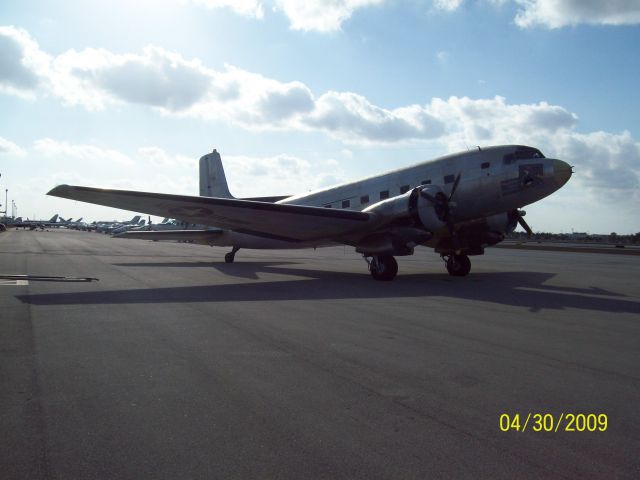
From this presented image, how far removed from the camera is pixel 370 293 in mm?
12242

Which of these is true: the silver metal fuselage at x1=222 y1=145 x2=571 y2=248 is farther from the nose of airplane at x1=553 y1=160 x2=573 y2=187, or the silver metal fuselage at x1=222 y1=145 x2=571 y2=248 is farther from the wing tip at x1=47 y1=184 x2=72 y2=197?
the wing tip at x1=47 y1=184 x2=72 y2=197

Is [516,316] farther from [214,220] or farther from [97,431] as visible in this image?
[214,220]

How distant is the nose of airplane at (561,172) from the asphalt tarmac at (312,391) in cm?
669

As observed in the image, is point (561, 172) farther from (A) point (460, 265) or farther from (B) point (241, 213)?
(B) point (241, 213)

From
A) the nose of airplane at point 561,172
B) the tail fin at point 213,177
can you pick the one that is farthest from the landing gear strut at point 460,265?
the tail fin at point 213,177

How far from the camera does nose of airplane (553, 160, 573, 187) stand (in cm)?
1509

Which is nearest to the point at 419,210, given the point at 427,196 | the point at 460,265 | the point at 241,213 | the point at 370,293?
the point at 427,196

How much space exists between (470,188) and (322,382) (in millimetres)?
12837

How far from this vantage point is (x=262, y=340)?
6.67m

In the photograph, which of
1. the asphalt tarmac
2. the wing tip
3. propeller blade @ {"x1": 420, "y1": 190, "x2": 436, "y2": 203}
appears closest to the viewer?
the asphalt tarmac

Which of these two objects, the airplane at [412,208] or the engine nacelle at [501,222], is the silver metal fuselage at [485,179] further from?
the engine nacelle at [501,222]

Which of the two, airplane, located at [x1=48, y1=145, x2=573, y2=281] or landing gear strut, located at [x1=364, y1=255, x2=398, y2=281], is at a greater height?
airplane, located at [x1=48, y1=145, x2=573, y2=281]

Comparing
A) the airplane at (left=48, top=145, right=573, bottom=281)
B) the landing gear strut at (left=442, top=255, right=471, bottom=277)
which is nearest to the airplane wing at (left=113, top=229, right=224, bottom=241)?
the airplane at (left=48, top=145, right=573, bottom=281)

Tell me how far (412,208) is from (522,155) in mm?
4131
